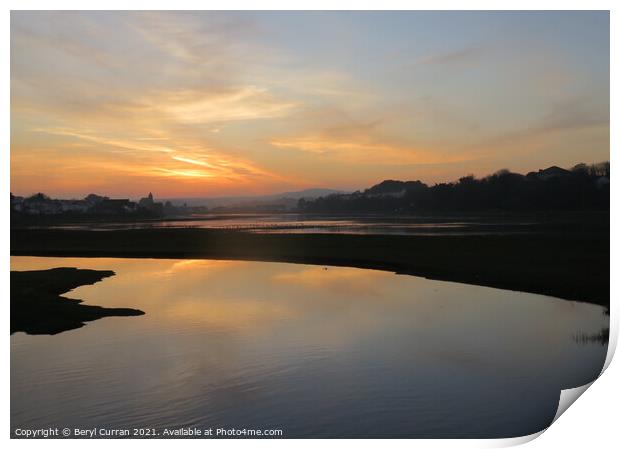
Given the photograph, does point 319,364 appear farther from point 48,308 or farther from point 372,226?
point 372,226

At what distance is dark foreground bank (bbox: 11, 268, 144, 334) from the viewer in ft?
46.8

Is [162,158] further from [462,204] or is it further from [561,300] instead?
[462,204]

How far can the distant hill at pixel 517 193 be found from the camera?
15.8 metres

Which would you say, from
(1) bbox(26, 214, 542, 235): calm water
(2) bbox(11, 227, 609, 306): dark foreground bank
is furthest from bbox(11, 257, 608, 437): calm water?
(1) bbox(26, 214, 542, 235): calm water

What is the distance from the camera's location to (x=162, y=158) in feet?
54.0

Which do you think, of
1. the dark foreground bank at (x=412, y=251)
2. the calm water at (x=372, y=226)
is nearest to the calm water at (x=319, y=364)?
the dark foreground bank at (x=412, y=251)

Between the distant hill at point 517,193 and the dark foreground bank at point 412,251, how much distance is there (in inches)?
52.4

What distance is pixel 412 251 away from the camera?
98.4 ft

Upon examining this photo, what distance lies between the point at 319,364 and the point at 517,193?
71.9 feet

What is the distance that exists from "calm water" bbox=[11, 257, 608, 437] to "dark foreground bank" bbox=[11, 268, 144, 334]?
67 cm

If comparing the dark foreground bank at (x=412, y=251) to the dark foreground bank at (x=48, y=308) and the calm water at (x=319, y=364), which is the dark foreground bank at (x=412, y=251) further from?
the calm water at (x=319, y=364)

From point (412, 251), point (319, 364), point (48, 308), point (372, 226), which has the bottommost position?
point (319, 364)

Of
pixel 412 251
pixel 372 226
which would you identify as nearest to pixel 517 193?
pixel 412 251
